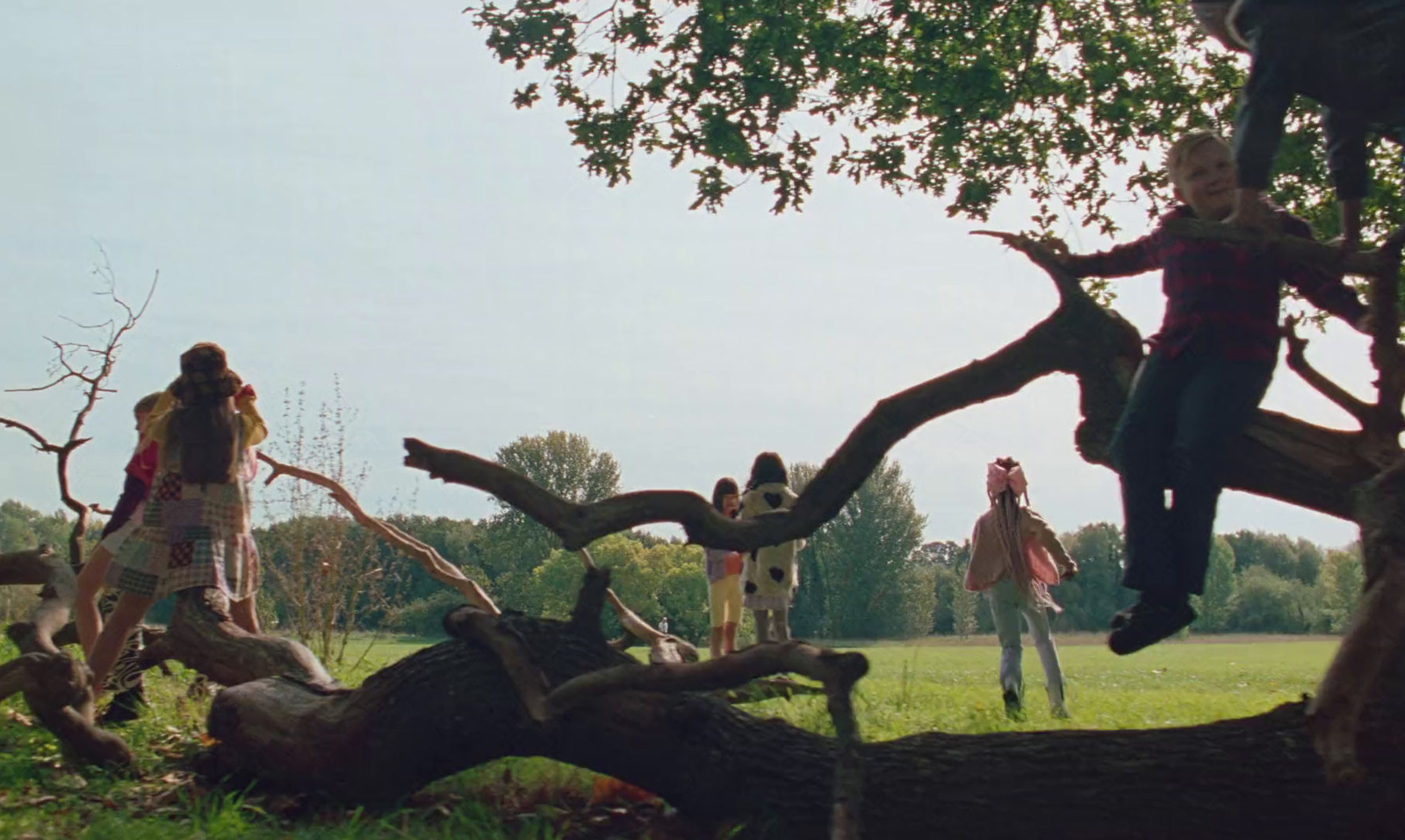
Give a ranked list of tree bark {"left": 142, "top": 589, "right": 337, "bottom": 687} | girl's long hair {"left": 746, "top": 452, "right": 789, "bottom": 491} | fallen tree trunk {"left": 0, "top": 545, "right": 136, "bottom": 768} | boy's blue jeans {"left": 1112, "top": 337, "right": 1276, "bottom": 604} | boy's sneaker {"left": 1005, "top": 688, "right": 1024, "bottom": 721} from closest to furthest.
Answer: boy's blue jeans {"left": 1112, "top": 337, "right": 1276, "bottom": 604} < fallen tree trunk {"left": 0, "top": 545, "right": 136, "bottom": 768} < tree bark {"left": 142, "top": 589, "right": 337, "bottom": 687} < boy's sneaker {"left": 1005, "top": 688, "right": 1024, "bottom": 721} < girl's long hair {"left": 746, "top": 452, "right": 789, "bottom": 491}

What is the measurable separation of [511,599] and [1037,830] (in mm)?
44096

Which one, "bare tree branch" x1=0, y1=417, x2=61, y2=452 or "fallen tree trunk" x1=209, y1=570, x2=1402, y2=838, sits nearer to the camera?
"fallen tree trunk" x1=209, y1=570, x2=1402, y2=838

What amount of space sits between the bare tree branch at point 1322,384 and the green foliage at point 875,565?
53032 millimetres

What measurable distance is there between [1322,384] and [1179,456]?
1.70 ft

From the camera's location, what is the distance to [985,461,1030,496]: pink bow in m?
9.65

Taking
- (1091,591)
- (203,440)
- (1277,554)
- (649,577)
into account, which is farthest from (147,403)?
(1277,554)

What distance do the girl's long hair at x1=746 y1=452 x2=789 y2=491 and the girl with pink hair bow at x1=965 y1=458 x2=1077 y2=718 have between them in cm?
261

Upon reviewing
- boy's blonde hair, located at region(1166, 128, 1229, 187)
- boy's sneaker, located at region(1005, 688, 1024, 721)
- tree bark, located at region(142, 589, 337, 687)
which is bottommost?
boy's sneaker, located at region(1005, 688, 1024, 721)

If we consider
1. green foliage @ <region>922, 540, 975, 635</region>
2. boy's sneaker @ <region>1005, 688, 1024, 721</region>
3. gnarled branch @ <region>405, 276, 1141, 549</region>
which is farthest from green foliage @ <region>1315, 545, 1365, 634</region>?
gnarled branch @ <region>405, 276, 1141, 549</region>

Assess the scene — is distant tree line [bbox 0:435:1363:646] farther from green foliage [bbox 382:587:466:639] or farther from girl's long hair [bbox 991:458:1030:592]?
girl's long hair [bbox 991:458:1030:592]

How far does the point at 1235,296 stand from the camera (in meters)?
4.02

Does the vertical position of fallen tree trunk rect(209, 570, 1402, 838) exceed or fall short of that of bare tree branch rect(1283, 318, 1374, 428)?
it falls short

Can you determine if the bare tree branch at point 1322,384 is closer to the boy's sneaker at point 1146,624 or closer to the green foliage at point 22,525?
the boy's sneaker at point 1146,624

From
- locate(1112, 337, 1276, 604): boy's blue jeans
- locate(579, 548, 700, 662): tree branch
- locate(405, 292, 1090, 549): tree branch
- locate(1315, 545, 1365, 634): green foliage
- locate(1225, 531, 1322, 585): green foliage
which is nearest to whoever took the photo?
locate(1112, 337, 1276, 604): boy's blue jeans
